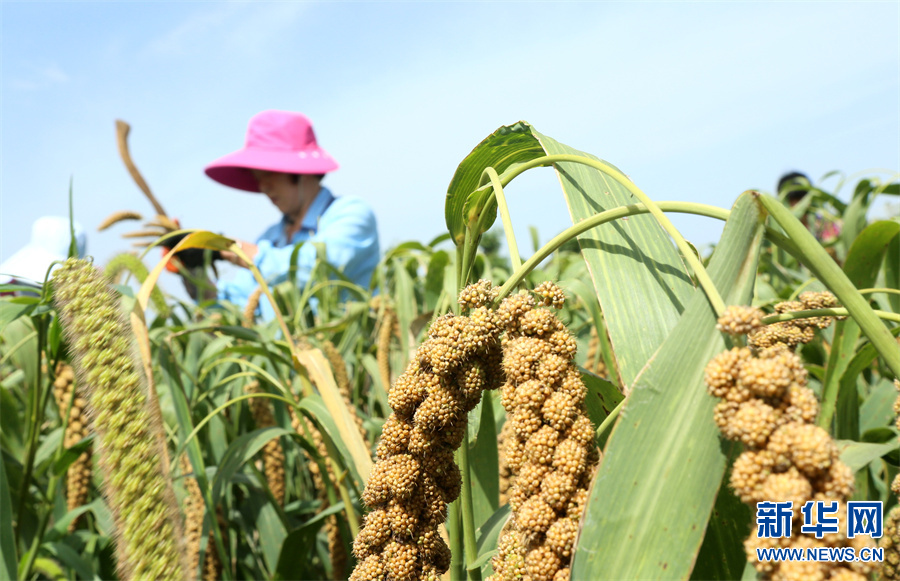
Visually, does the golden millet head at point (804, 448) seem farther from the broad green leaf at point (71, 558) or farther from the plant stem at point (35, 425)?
the broad green leaf at point (71, 558)

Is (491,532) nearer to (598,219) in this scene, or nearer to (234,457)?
(598,219)

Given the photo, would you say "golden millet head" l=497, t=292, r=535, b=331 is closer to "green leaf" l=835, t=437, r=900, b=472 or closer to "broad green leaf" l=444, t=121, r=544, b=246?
"broad green leaf" l=444, t=121, r=544, b=246

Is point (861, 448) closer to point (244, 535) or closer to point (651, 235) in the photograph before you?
point (651, 235)

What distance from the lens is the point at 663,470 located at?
1.80 ft

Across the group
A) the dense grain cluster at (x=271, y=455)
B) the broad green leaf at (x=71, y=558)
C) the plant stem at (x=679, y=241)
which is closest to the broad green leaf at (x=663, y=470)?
the plant stem at (x=679, y=241)

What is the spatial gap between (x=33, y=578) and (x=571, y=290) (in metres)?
1.86

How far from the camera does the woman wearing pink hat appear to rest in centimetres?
446

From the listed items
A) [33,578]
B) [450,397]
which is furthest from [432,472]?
[33,578]

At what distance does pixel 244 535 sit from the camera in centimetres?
238

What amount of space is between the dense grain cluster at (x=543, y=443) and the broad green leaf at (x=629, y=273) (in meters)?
0.10

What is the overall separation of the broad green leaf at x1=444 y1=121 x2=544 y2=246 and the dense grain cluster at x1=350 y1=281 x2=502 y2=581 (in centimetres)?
25

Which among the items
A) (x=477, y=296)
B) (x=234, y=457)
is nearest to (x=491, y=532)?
(x=477, y=296)

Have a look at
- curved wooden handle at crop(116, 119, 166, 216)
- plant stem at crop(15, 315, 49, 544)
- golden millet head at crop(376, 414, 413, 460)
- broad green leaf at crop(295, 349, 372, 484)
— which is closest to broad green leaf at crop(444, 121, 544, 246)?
golden millet head at crop(376, 414, 413, 460)

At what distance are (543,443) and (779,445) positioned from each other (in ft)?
0.68
